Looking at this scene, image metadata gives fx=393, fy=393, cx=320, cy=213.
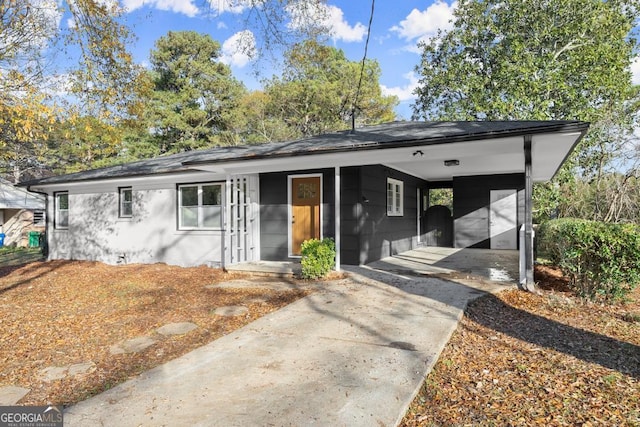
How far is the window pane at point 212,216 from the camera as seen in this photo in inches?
367

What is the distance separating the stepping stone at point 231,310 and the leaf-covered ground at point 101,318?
12 cm

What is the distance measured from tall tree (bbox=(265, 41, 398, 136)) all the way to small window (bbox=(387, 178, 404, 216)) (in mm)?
11728

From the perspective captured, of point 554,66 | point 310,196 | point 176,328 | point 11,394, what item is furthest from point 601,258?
point 554,66

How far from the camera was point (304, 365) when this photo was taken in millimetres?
3322

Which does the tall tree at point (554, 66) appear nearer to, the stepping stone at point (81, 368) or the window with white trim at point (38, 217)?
the stepping stone at point (81, 368)

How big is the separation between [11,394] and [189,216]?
6864 millimetres

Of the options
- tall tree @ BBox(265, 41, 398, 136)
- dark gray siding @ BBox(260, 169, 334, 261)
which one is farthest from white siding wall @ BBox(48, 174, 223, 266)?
tall tree @ BBox(265, 41, 398, 136)

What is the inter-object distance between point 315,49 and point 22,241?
72.3 feet

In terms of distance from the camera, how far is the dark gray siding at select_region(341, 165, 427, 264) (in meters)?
8.27

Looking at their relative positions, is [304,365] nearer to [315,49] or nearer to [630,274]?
[630,274]

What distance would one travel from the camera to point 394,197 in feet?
34.4

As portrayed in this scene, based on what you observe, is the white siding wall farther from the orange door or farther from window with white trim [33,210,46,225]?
window with white trim [33,210,46,225]

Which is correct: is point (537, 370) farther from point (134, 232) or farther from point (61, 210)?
point (61, 210)

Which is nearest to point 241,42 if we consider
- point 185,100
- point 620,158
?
point 620,158
